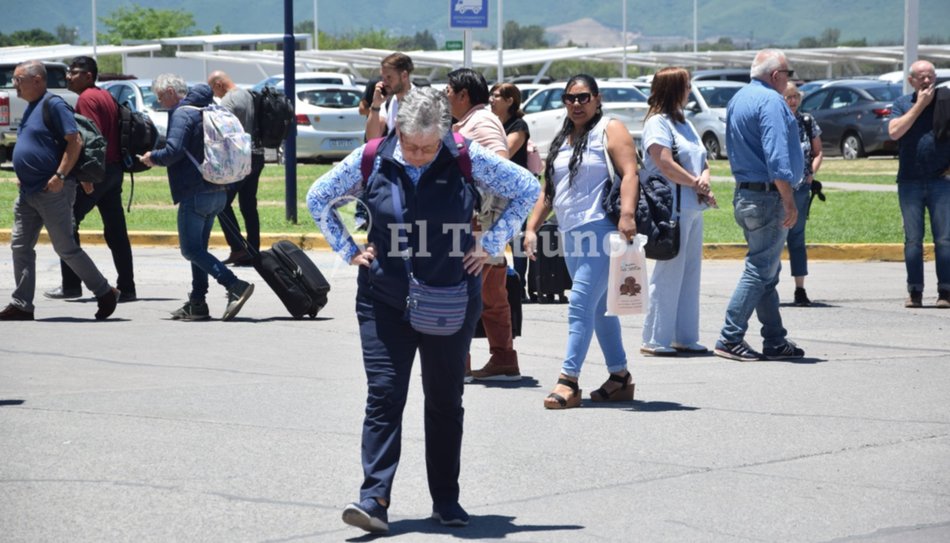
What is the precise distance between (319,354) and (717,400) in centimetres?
284

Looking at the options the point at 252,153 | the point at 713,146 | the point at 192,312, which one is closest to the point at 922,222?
the point at 192,312

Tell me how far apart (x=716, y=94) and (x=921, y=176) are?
20.3 m

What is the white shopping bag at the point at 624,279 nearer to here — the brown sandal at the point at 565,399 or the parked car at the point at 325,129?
the brown sandal at the point at 565,399

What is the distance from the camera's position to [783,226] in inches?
364

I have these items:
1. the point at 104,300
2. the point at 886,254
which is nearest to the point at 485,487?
the point at 104,300

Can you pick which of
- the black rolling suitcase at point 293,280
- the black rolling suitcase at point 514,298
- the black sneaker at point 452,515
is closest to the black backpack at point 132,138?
the black rolling suitcase at point 293,280

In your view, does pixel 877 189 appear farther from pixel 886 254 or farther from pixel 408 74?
pixel 408 74

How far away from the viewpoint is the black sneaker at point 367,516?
216 inches

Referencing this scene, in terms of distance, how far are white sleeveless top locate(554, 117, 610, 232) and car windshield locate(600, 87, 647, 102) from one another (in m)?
22.8

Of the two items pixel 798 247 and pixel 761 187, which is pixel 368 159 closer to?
pixel 761 187

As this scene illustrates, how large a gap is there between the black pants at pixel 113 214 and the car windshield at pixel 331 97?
54.2ft

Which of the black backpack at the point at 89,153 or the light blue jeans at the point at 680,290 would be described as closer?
the light blue jeans at the point at 680,290

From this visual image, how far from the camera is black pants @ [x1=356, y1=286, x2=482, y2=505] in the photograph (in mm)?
5648

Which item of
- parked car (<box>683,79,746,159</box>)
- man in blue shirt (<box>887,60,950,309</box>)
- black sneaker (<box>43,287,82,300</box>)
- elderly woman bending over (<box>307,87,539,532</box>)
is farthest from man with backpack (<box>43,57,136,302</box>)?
parked car (<box>683,79,746,159</box>)
